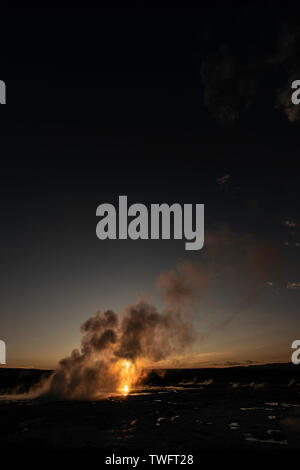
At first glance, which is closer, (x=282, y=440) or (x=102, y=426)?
(x=282, y=440)

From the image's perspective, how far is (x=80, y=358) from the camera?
179ft

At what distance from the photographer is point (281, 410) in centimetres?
3266

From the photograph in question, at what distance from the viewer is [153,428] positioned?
2442 cm

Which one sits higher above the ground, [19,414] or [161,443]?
[161,443]

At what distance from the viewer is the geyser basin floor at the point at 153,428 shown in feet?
64.8

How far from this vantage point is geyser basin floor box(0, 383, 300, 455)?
19755 mm

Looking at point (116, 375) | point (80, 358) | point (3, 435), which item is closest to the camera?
point (3, 435)

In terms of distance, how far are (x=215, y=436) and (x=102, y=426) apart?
904cm

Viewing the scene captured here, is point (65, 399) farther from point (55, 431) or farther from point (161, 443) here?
point (161, 443)
